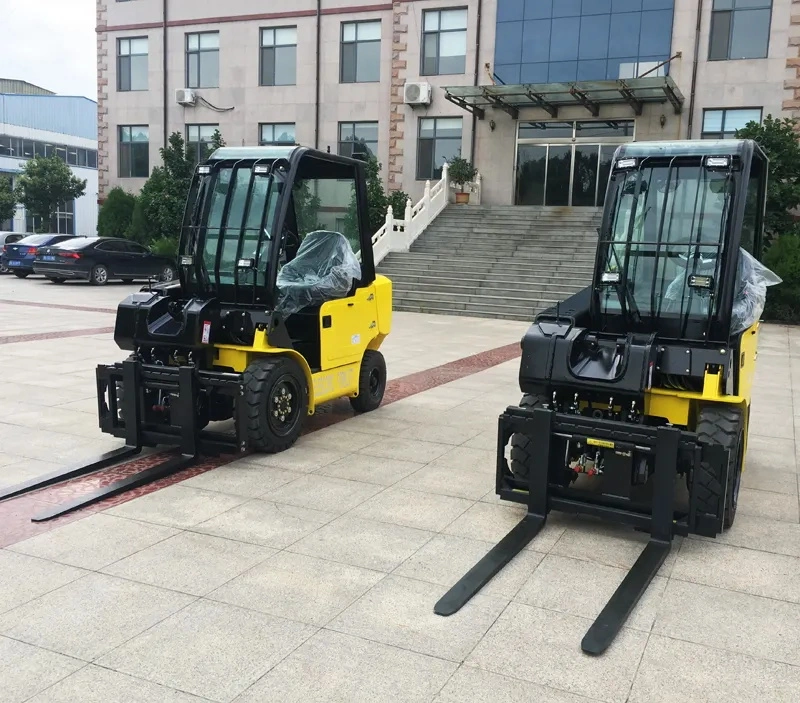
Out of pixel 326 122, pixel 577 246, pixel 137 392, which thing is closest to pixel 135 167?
pixel 326 122

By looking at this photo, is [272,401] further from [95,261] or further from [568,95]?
[568,95]

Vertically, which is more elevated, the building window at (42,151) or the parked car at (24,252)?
the building window at (42,151)

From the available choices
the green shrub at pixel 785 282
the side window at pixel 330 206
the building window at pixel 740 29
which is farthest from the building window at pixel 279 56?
the side window at pixel 330 206

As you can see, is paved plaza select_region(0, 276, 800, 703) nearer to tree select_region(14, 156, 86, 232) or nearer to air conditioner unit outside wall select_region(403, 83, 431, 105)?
air conditioner unit outside wall select_region(403, 83, 431, 105)

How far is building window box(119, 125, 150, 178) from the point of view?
35.2m

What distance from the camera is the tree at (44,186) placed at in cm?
4303

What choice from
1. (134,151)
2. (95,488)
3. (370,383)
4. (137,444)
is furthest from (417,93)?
(95,488)

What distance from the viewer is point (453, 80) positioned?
28797mm

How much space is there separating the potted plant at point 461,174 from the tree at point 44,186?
2574cm

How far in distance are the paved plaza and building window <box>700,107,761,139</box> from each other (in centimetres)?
2107

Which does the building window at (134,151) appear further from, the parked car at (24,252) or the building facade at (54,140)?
Result: the building facade at (54,140)

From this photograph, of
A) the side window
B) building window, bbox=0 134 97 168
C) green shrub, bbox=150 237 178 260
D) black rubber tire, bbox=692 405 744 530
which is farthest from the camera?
building window, bbox=0 134 97 168

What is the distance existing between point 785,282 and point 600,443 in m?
16.7

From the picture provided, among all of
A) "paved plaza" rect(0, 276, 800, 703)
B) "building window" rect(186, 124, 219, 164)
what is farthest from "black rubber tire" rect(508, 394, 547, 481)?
"building window" rect(186, 124, 219, 164)
